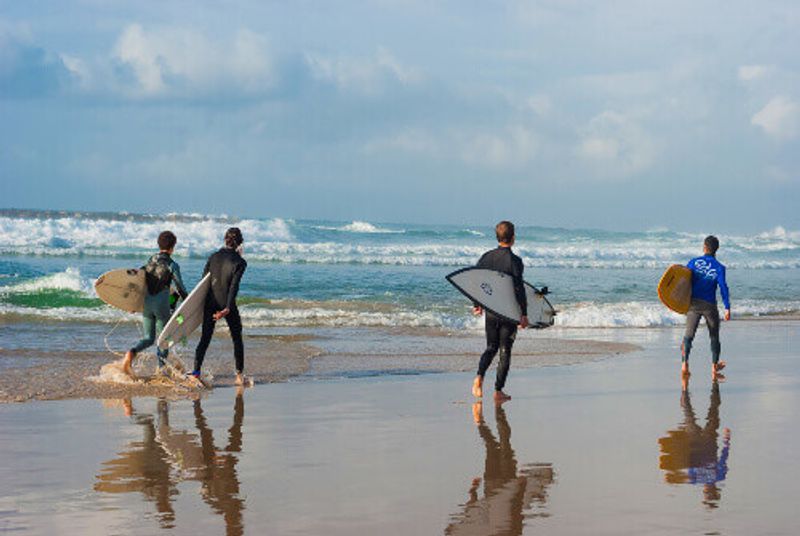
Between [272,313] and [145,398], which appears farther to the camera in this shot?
[272,313]

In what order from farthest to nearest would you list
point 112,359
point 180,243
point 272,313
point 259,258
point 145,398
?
point 180,243, point 259,258, point 272,313, point 112,359, point 145,398

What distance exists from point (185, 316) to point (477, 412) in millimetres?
3308

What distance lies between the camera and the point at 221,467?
22.3 feet

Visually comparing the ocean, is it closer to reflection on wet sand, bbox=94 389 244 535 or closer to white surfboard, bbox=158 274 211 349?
white surfboard, bbox=158 274 211 349

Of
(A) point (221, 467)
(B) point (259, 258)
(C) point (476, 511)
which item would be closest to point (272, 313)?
(A) point (221, 467)

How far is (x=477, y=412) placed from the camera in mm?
9102

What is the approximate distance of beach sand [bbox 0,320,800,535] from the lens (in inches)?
217

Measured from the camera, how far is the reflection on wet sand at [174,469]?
227 inches

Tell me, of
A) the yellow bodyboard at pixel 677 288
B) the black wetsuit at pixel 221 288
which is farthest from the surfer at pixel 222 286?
the yellow bodyboard at pixel 677 288

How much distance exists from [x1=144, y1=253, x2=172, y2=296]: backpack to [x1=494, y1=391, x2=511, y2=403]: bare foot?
134 inches

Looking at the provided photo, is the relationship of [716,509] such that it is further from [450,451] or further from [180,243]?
[180,243]

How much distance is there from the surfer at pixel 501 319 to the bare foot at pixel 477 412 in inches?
7.0

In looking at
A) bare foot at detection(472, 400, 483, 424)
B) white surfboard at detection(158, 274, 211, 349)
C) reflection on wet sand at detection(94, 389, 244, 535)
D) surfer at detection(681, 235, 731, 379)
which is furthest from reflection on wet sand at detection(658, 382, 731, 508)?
white surfboard at detection(158, 274, 211, 349)

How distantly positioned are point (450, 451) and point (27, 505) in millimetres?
2731
